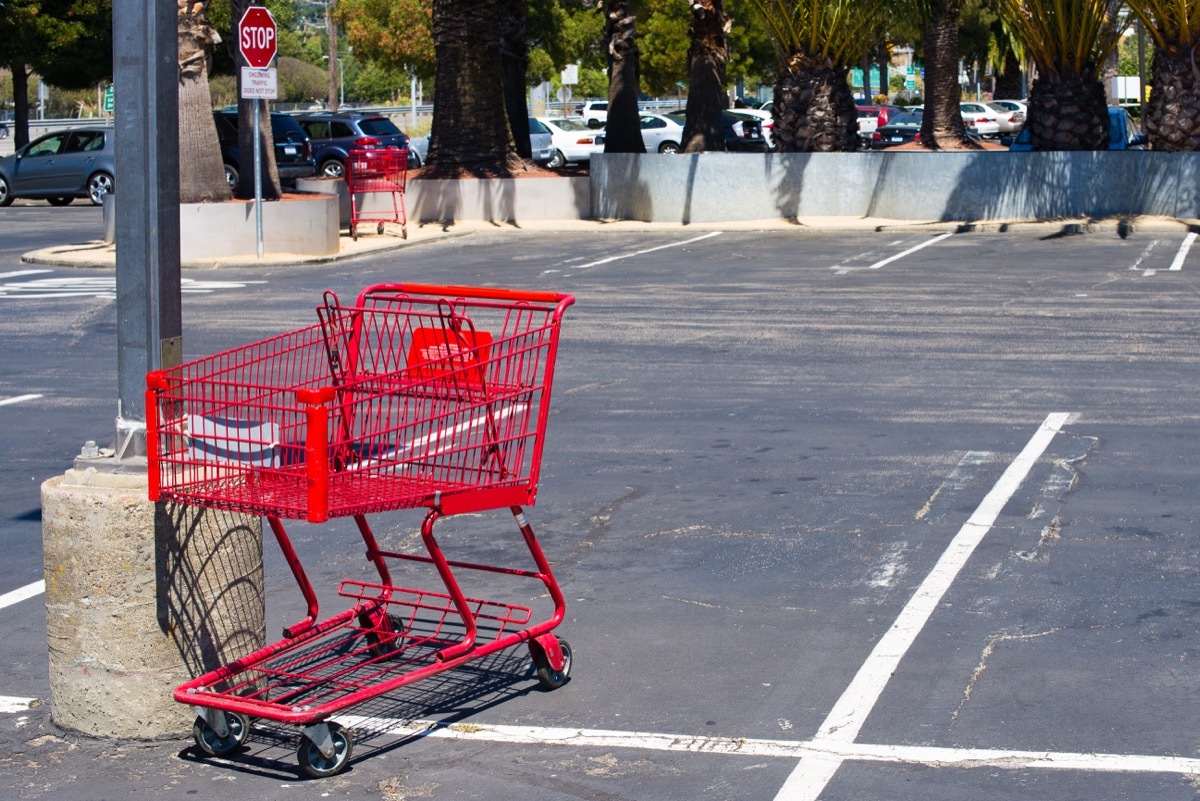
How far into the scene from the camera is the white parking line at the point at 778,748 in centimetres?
462

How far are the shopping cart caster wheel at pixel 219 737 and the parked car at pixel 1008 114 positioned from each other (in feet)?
174

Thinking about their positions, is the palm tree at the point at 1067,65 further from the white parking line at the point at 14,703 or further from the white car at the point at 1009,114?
the white car at the point at 1009,114

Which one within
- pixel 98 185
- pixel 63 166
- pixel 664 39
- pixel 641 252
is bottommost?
pixel 641 252

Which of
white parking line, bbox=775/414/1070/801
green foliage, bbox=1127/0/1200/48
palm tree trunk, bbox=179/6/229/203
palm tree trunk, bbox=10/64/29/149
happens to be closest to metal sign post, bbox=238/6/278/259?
palm tree trunk, bbox=179/6/229/203

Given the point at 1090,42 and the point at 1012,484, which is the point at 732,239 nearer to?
the point at 1090,42

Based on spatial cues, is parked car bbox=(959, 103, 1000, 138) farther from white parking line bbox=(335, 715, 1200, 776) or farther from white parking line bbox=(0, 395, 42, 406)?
white parking line bbox=(335, 715, 1200, 776)

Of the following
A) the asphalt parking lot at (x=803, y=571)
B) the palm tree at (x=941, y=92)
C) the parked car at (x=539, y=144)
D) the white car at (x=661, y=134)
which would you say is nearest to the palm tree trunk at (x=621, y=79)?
the palm tree at (x=941, y=92)

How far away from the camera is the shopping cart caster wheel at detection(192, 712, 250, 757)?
4.86 meters

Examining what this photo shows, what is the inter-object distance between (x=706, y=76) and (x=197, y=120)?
444 inches

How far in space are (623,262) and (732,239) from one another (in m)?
3.37

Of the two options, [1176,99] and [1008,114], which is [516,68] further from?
[1008,114]

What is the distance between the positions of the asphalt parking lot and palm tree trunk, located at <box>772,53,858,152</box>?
1126 centimetres

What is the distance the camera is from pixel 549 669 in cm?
538

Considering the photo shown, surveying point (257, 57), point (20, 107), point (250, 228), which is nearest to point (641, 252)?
point (250, 228)
